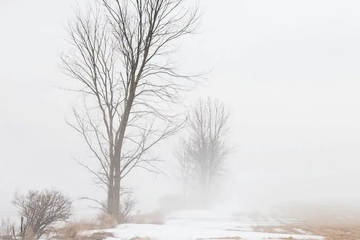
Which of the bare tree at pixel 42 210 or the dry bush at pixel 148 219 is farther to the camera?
the dry bush at pixel 148 219

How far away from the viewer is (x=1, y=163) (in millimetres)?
79312

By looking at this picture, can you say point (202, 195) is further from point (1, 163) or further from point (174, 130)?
point (1, 163)

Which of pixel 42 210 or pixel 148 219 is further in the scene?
pixel 148 219

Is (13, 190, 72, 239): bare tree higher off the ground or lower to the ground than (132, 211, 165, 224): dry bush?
higher

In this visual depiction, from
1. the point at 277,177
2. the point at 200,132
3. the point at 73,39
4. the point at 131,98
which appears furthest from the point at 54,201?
the point at 277,177

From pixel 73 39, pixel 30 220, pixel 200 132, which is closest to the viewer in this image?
pixel 30 220

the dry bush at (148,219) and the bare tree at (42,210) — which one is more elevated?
the bare tree at (42,210)

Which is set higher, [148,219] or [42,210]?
[42,210]

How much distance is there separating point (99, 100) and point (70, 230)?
258 inches

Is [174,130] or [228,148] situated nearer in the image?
[174,130]

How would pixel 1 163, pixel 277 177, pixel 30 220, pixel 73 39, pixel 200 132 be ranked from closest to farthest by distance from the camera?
1. pixel 30 220
2. pixel 73 39
3. pixel 200 132
4. pixel 1 163
5. pixel 277 177

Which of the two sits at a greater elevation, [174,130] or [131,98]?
[131,98]

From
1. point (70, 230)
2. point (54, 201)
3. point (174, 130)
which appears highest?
point (174, 130)

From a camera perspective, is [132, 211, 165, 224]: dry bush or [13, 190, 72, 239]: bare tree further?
[132, 211, 165, 224]: dry bush
